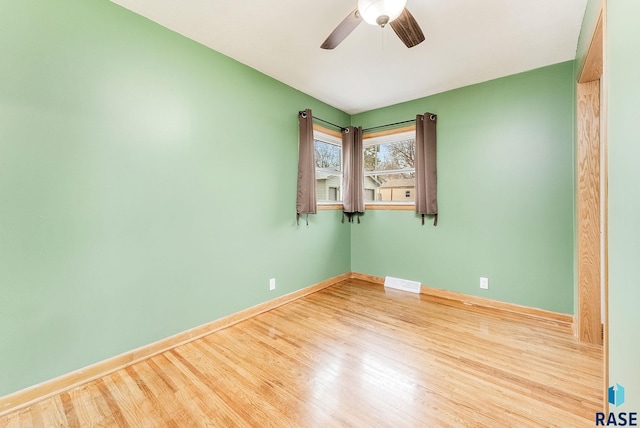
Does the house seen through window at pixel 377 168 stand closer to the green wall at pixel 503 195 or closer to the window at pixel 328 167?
the window at pixel 328 167

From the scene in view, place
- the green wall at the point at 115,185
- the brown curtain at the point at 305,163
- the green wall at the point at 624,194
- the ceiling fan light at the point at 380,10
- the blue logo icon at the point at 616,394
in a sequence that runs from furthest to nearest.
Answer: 1. the brown curtain at the point at 305,163
2. the green wall at the point at 115,185
3. the ceiling fan light at the point at 380,10
4. the blue logo icon at the point at 616,394
5. the green wall at the point at 624,194

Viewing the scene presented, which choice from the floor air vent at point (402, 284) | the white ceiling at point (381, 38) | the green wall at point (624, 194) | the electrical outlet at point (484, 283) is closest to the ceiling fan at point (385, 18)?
the white ceiling at point (381, 38)

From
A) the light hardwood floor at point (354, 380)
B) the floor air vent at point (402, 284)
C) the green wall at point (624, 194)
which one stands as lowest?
the light hardwood floor at point (354, 380)

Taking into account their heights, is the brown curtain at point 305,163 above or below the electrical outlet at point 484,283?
above

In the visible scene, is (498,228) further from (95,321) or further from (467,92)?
(95,321)

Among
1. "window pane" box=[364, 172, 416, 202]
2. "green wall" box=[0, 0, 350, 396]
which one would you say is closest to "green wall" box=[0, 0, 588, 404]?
"green wall" box=[0, 0, 350, 396]

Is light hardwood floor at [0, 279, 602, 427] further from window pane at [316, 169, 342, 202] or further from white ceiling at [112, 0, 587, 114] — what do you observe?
white ceiling at [112, 0, 587, 114]

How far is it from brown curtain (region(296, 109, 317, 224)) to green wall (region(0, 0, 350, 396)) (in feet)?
1.66

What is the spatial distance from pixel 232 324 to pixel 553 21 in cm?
359

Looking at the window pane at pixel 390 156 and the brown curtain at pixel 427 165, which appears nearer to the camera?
the brown curtain at pixel 427 165

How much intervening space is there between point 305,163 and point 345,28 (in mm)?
1619

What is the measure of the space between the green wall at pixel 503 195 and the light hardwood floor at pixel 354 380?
0.49m

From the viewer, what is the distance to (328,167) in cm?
376

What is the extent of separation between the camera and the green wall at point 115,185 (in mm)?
1490
